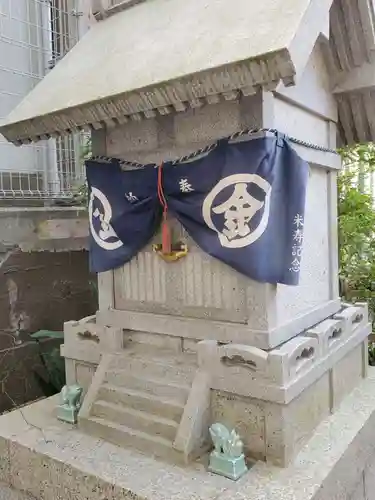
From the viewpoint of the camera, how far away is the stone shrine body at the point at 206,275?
2.52m

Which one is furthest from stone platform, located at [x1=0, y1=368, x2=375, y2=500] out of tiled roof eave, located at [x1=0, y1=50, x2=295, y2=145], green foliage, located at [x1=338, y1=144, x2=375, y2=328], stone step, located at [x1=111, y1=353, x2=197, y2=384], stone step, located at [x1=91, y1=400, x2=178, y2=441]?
green foliage, located at [x1=338, y1=144, x2=375, y2=328]

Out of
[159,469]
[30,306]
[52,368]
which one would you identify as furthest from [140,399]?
[30,306]

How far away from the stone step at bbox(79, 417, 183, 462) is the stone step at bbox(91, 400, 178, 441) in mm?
26

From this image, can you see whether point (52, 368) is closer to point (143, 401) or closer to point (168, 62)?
point (143, 401)

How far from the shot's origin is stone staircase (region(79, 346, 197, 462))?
2.80 metres

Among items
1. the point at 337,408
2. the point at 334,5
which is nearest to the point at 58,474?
the point at 337,408

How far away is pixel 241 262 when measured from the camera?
2701 millimetres

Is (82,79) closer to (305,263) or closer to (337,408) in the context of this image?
(305,263)

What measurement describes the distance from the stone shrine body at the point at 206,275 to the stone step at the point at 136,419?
0.01 metres

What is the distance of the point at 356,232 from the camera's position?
5309 mm

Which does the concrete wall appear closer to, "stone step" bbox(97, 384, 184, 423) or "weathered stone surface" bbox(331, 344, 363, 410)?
"stone step" bbox(97, 384, 184, 423)

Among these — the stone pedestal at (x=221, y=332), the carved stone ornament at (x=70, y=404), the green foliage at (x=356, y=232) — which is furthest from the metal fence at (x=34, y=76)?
the green foliage at (x=356, y=232)

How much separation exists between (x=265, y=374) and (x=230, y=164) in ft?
4.08

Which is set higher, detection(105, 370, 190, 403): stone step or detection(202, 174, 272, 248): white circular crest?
detection(202, 174, 272, 248): white circular crest
